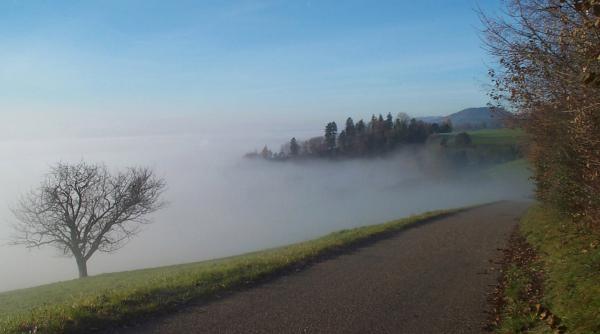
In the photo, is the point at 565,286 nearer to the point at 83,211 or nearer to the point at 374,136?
the point at 83,211

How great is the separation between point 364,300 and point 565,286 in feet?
10.9

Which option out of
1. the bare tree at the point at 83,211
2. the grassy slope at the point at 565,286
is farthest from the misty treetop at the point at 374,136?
the grassy slope at the point at 565,286

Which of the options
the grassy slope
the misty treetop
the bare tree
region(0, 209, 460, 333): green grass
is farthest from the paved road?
the misty treetop

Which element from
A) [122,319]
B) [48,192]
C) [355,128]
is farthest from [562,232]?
[355,128]

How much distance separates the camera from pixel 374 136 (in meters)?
106

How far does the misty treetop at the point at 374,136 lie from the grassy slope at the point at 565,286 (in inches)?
3604

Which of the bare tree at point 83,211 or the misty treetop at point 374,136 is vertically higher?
the misty treetop at point 374,136

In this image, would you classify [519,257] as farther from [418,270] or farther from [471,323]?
[471,323]

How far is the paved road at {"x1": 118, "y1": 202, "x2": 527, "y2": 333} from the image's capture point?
23.4 ft

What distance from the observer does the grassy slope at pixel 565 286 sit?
645cm

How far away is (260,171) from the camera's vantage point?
130 metres

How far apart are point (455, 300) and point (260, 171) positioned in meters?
122

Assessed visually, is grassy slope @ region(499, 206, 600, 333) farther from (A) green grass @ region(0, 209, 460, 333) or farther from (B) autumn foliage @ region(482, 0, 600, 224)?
(A) green grass @ region(0, 209, 460, 333)

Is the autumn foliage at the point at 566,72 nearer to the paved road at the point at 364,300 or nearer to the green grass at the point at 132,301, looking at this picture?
the paved road at the point at 364,300
